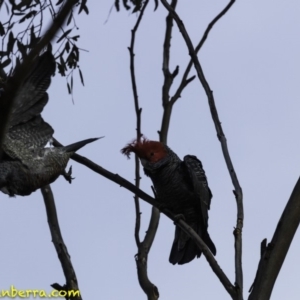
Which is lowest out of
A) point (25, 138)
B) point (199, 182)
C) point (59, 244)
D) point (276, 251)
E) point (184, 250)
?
point (276, 251)

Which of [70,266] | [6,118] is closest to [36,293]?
[70,266]

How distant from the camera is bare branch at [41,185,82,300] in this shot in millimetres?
2925

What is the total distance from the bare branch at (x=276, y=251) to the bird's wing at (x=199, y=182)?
6.23 feet

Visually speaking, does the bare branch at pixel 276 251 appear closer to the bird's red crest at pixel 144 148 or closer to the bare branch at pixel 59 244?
the bare branch at pixel 59 244

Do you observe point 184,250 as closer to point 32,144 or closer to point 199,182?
point 199,182

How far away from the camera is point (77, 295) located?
9.12 ft

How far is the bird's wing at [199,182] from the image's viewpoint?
4328mm

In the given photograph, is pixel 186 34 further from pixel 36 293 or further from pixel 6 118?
pixel 6 118

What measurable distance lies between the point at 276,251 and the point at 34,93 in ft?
3.96

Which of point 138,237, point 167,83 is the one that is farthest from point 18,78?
point 167,83

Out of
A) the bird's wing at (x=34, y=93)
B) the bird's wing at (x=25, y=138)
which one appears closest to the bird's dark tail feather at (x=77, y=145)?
the bird's wing at (x=25, y=138)

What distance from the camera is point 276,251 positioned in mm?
2355

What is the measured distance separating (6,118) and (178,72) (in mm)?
2255

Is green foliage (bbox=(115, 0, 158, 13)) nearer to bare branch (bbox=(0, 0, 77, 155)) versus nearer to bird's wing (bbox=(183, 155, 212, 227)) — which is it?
bird's wing (bbox=(183, 155, 212, 227))
